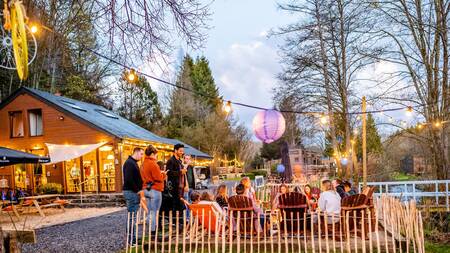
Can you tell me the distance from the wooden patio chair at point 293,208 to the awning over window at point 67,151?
39.5 feet

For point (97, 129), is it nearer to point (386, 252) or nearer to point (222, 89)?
point (386, 252)

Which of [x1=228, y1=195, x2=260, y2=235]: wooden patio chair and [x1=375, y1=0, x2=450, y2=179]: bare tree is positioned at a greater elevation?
[x1=375, y1=0, x2=450, y2=179]: bare tree

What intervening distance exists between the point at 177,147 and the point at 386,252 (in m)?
4.23

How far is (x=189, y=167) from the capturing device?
30.5 ft

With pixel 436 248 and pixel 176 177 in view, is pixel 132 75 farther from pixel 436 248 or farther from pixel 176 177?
pixel 436 248

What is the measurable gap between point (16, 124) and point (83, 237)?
46.2ft

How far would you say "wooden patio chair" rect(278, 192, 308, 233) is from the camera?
673cm

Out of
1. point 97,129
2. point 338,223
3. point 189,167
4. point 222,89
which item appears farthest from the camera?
point 222,89

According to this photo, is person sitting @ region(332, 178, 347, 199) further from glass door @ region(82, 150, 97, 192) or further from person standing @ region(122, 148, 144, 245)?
glass door @ region(82, 150, 97, 192)

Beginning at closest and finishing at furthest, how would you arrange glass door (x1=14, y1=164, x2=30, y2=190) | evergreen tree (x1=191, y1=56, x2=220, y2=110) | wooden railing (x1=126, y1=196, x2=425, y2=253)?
wooden railing (x1=126, y1=196, x2=425, y2=253) → glass door (x1=14, y1=164, x2=30, y2=190) → evergreen tree (x1=191, y1=56, x2=220, y2=110)

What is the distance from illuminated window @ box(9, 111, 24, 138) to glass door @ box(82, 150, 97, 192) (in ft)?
12.0

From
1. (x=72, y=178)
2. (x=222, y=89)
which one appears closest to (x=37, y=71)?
(x=72, y=178)

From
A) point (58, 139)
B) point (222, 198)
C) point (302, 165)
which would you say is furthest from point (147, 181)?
point (302, 165)

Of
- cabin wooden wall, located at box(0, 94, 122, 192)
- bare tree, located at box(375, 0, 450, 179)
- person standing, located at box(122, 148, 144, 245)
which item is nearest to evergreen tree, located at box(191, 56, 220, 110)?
cabin wooden wall, located at box(0, 94, 122, 192)
